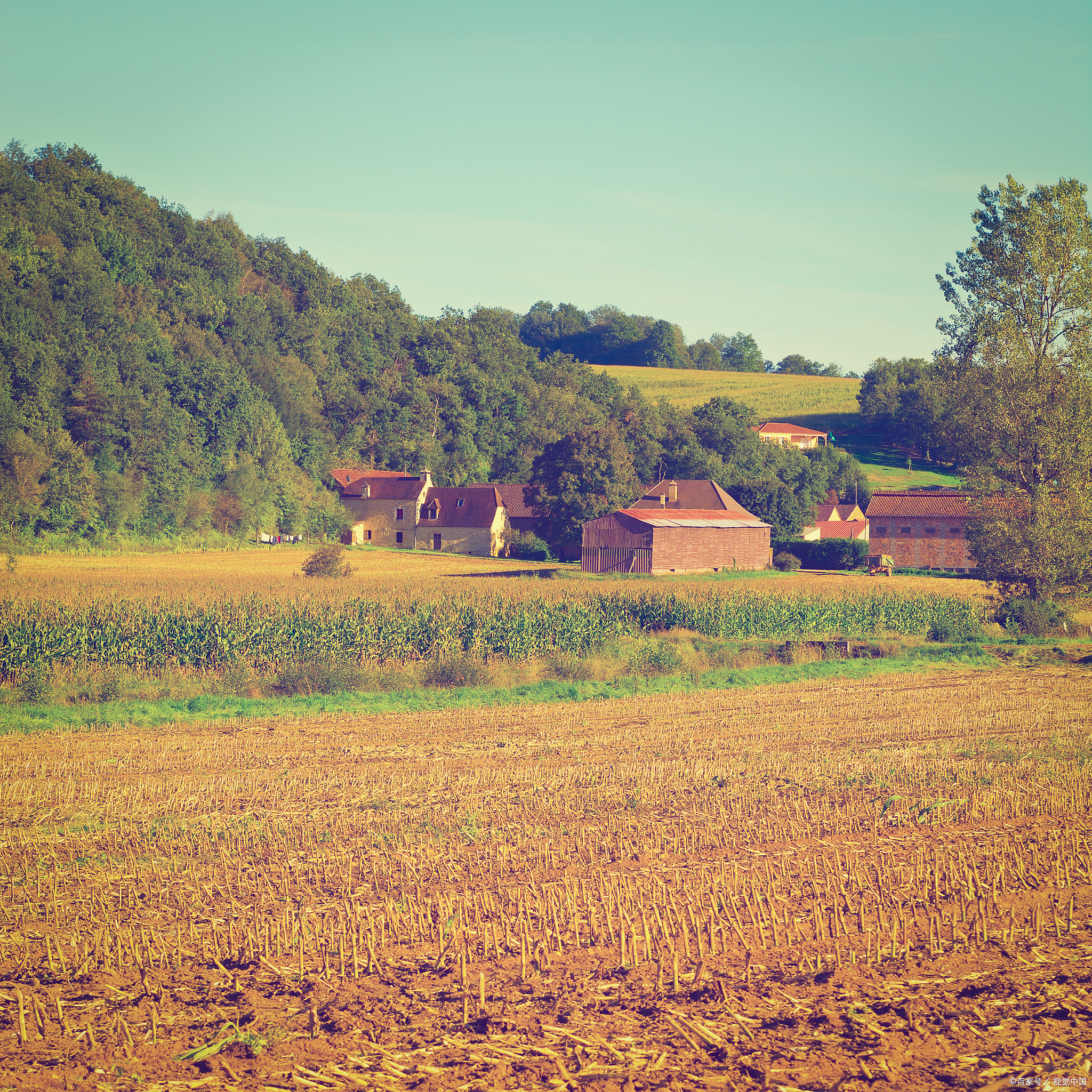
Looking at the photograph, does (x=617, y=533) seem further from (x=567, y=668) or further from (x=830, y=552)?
(x=567, y=668)

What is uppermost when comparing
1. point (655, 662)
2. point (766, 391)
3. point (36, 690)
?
point (766, 391)

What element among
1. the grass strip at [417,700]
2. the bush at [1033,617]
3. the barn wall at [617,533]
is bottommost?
the grass strip at [417,700]

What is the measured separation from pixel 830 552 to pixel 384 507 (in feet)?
140

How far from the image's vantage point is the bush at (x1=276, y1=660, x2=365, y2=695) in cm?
2045

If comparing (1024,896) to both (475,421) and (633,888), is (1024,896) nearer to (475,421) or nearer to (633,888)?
(633,888)

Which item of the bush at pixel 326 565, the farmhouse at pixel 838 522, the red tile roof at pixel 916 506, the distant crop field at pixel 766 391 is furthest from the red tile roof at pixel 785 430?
the bush at pixel 326 565

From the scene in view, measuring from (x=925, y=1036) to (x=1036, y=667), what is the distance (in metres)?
22.2

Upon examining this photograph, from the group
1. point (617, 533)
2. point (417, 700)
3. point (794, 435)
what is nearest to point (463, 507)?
point (617, 533)

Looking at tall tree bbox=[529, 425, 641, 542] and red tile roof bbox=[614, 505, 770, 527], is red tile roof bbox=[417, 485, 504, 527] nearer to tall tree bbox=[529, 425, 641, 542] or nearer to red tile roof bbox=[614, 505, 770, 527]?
tall tree bbox=[529, 425, 641, 542]

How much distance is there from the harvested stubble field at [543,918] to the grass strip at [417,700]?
7.56 ft

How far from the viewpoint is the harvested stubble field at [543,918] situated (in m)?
5.88

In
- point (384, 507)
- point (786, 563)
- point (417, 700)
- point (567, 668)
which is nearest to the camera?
point (417, 700)

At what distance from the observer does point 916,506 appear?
67062 mm

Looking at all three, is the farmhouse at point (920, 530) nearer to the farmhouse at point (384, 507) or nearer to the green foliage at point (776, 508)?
the green foliage at point (776, 508)
